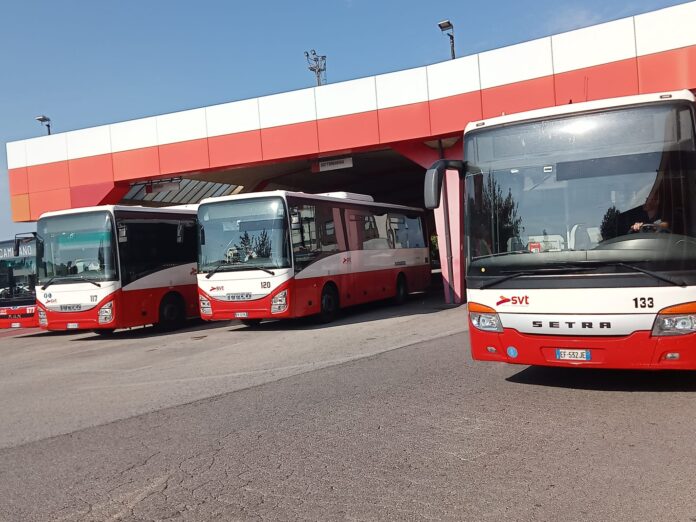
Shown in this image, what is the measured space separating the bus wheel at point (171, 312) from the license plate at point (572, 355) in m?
11.7

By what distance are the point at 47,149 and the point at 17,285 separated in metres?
7.08

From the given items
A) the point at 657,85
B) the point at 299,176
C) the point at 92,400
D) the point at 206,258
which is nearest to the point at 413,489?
the point at 92,400

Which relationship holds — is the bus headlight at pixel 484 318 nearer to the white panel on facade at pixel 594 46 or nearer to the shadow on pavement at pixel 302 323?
the shadow on pavement at pixel 302 323

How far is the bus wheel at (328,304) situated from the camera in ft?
50.1

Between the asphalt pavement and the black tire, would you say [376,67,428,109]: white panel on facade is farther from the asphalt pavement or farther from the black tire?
the asphalt pavement

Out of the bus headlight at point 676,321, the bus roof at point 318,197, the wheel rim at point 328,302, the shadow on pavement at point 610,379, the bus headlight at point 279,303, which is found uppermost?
the bus roof at point 318,197

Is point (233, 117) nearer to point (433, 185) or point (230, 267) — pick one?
point (230, 267)

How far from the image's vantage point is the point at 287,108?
19688 millimetres

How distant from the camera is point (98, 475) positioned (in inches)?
190

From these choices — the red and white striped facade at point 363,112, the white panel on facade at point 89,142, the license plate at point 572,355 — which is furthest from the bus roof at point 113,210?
the license plate at point 572,355

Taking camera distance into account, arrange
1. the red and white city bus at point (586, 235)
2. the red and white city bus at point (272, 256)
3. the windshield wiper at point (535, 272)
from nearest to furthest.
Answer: the red and white city bus at point (586, 235), the windshield wiper at point (535, 272), the red and white city bus at point (272, 256)

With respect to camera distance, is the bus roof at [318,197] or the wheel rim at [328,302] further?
the wheel rim at [328,302]

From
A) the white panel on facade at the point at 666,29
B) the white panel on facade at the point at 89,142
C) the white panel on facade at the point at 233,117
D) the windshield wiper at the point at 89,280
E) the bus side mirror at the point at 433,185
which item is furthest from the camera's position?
the white panel on facade at the point at 89,142

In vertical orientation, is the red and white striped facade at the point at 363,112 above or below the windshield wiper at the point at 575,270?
above
